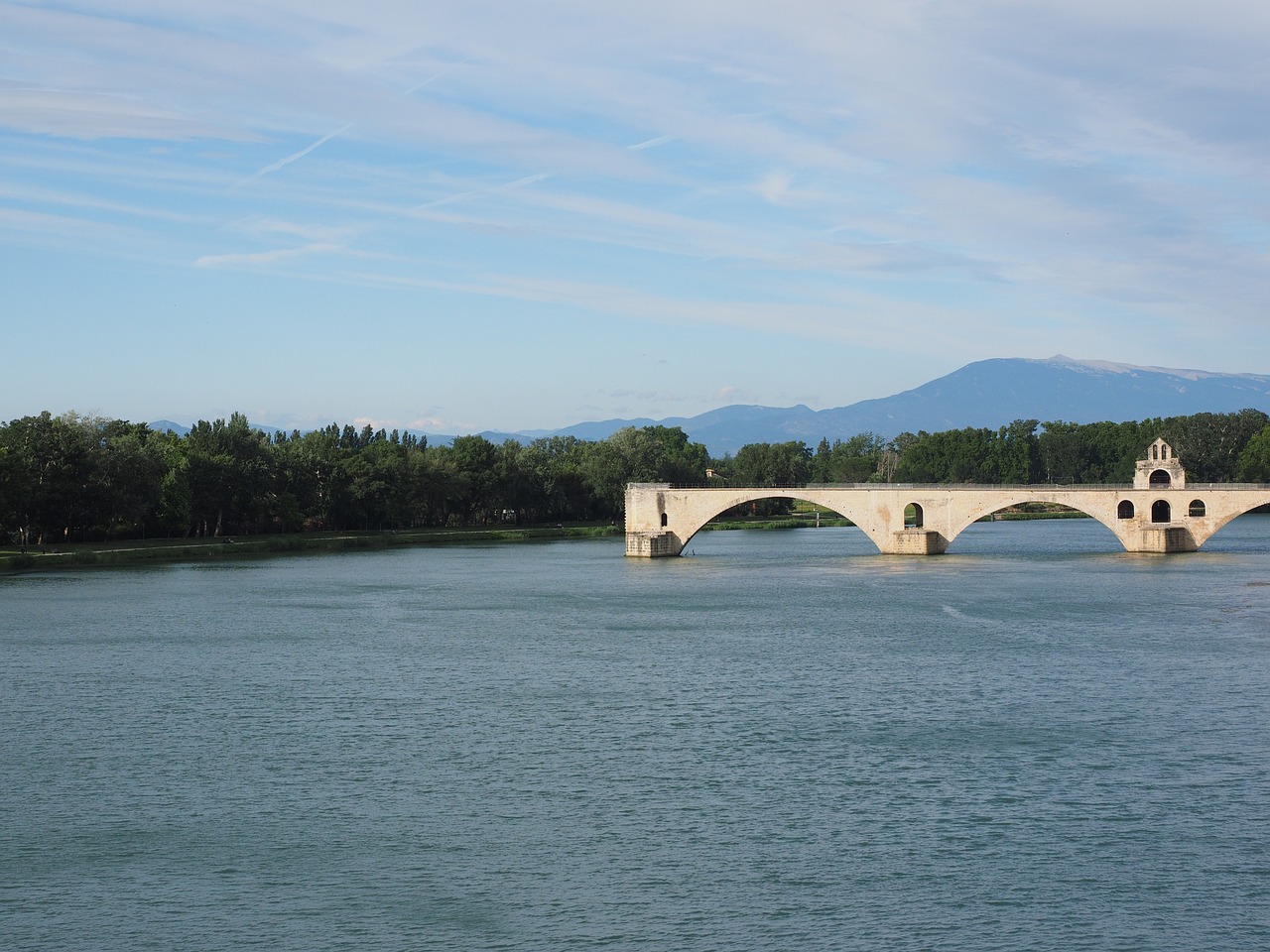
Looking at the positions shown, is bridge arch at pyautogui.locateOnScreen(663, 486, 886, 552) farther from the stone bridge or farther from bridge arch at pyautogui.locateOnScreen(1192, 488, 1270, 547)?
bridge arch at pyautogui.locateOnScreen(1192, 488, 1270, 547)

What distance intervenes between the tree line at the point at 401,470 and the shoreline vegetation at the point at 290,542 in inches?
73.6

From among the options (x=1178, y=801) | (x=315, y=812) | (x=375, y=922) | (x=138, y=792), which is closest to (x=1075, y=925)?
(x=1178, y=801)

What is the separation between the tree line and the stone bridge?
22.2 meters

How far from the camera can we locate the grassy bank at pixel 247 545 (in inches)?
2576

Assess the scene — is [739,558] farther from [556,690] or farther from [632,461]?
[556,690]

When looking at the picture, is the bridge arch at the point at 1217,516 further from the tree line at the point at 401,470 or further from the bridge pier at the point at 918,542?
the tree line at the point at 401,470

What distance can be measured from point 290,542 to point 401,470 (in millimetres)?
12016

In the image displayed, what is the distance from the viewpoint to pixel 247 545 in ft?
256

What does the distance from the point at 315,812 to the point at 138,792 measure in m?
3.40

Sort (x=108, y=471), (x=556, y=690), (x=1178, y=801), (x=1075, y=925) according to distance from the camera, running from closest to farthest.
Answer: (x=1075, y=925)
(x=1178, y=801)
(x=556, y=690)
(x=108, y=471)

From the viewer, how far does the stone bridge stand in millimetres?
70562

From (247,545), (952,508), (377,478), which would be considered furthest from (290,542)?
(952,508)

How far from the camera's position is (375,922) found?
54.2 feet

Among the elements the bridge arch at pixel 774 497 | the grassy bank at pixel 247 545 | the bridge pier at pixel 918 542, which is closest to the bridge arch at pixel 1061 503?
the bridge pier at pixel 918 542
